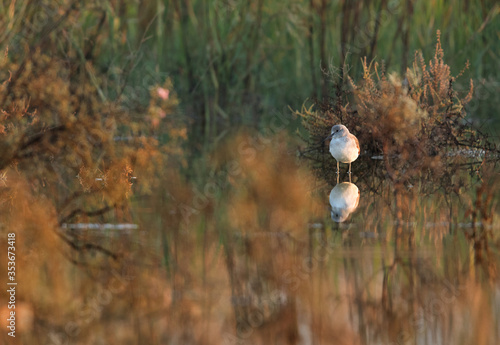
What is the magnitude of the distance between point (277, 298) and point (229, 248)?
83cm

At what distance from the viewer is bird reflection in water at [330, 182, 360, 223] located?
458 centimetres

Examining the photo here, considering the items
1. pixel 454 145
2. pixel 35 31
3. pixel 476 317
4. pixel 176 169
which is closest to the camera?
pixel 476 317

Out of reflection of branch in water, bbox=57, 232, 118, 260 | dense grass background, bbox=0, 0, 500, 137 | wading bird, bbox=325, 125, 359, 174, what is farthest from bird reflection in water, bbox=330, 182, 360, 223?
dense grass background, bbox=0, 0, 500, 137

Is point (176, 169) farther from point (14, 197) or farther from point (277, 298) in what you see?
point (277, 298)

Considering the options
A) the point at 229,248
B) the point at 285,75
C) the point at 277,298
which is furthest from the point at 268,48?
the point at 277,298

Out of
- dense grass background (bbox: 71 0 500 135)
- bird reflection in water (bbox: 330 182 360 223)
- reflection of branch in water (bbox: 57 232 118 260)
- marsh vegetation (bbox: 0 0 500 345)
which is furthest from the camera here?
dense grass background (bbox: 71 0 500 135)

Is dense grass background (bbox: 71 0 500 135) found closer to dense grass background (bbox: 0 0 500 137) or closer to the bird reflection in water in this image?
dense grass background (bbox: 0 0 500 137)

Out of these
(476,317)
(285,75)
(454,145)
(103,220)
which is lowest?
(476,317)

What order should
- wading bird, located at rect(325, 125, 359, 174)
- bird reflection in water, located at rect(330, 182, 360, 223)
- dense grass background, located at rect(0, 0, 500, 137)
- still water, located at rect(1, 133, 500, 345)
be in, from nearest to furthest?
still water, located at rect(1, 133, 500, 345) < bird reflection in water, located at rect(330, 182, 360, 223) < wading bird, located at rect(325, 125, 359, 174) < dense grass background, located at rect(0, 0, 500, 137)

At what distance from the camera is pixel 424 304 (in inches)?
112

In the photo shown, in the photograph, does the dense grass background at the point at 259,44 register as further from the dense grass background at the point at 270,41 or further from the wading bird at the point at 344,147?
the wading bird at the point at 344,147

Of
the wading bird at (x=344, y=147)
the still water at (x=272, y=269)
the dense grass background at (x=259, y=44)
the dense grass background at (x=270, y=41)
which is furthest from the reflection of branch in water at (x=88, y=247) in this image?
the dense grass background at (x=270, y=41)

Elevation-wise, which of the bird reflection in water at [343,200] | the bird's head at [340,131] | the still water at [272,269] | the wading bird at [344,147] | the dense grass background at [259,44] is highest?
the dense grass background at [259,44]

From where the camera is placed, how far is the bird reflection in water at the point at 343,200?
458cm
